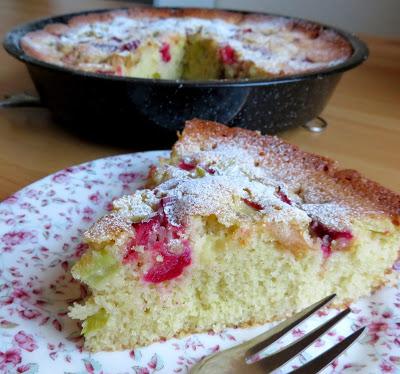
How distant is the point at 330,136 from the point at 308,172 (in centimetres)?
66

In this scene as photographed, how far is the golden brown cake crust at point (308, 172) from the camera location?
1.22 metres

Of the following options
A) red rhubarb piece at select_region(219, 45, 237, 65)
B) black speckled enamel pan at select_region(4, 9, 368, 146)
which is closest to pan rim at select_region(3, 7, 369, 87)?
black speckled enamel pan at select_region(4, 9, 368, 146)

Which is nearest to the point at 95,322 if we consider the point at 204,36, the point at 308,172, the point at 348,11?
the point at 308,172

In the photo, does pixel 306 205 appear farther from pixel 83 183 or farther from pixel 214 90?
pixel 83 183

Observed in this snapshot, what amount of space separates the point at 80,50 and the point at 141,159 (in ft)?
2.38

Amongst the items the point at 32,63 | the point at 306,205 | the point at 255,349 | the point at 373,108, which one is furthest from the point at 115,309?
the point at 373,108

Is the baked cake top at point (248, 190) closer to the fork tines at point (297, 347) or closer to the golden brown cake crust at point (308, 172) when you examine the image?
the golden brown cake crust at point (308, 172)

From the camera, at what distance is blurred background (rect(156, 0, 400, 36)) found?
3.85 meters

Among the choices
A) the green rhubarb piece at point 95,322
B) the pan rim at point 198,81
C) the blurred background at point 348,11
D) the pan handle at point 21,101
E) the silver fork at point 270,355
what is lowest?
the blurred background at point 348,11

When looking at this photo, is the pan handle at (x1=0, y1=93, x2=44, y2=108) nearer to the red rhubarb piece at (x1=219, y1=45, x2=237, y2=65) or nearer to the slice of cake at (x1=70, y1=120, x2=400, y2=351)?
the red rhubarb piece at (x1=219, y1=45, x2=237, y2=65)

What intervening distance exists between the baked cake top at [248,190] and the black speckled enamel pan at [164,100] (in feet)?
0.39

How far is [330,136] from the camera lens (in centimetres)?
195

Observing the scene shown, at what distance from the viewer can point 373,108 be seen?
7.20ft

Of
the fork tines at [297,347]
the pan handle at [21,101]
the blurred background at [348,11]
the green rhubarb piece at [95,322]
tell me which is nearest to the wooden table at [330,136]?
the pan handle at [21,101]
